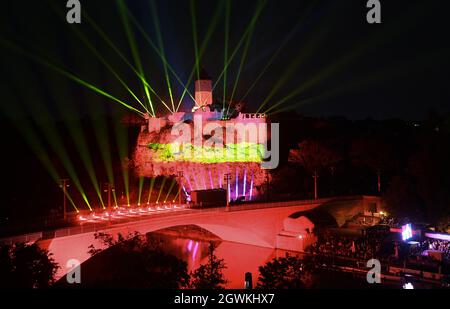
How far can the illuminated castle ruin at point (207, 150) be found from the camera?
4719 cm

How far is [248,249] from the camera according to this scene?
37.7 meters

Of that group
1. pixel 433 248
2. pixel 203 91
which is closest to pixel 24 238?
pixel 433 248

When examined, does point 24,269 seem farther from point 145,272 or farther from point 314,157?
point 314,157

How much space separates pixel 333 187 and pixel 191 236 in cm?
1661

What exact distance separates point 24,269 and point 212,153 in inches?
1400

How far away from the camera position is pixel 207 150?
48.9 metres

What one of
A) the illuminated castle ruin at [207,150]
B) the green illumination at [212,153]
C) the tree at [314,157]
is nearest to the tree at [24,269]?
the illuminated castle ruin at [207,150]

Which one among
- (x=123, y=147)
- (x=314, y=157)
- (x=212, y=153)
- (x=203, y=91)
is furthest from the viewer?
(x=123, y=147)

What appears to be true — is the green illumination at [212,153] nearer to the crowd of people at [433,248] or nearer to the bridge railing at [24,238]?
the crowd of people at [433,248]

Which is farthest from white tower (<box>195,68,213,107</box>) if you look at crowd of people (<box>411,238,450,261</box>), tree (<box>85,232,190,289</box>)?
tree (<box>85,232,190,289</box>)

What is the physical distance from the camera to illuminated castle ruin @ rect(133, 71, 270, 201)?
47.2 m

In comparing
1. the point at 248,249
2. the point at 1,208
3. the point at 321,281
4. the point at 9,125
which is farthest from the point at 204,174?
the point at 9,125

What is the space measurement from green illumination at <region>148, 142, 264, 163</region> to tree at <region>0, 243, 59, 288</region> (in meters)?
32.7

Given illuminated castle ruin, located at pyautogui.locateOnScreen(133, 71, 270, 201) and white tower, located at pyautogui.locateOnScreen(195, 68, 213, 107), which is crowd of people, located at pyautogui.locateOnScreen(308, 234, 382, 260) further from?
white tower, located at pyautogui.locateOnScreen(195, 68, 213, 107)
